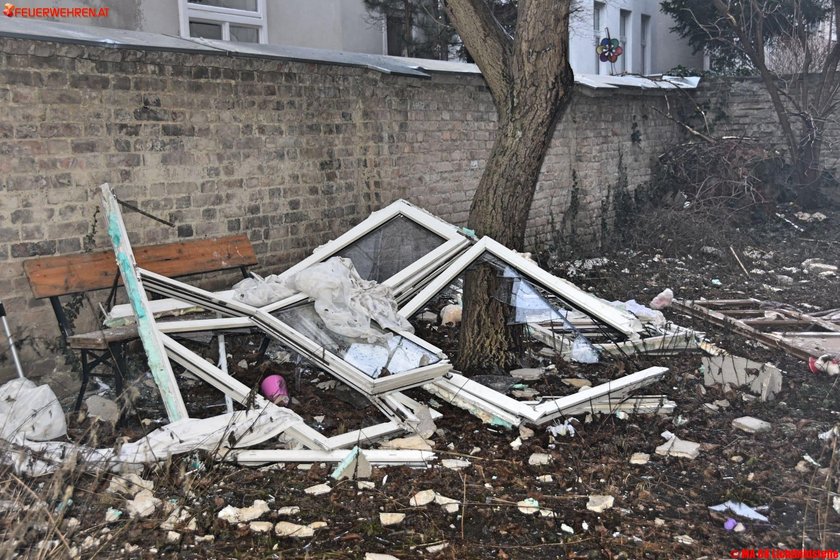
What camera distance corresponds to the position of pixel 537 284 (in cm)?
566

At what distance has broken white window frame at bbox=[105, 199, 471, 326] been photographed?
531 centimetres

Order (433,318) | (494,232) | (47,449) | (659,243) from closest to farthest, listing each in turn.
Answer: (47,449), (494,232), (433,318), (659,243)

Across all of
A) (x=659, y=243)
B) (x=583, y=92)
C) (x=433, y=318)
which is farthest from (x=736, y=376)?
(x=583, y=92)

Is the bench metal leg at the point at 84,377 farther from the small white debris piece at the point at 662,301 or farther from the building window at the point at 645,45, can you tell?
the building window at the point at 645,45

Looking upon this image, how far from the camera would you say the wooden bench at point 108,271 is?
496 cm

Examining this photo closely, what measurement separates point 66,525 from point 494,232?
349 centimetres

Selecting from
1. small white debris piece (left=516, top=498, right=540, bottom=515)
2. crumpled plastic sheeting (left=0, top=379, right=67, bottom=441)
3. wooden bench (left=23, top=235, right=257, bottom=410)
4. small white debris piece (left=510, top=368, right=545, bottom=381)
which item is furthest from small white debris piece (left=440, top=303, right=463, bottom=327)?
crumpled plastic sheeting (left=0, top=379, right=67, bottom=441)

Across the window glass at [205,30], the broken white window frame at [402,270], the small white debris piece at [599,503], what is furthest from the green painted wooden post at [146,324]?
the window glass at [205,30]

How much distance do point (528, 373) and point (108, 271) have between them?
317cm

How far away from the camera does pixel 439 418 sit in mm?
4828

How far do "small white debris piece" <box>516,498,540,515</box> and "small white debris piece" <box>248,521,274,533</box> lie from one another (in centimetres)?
121

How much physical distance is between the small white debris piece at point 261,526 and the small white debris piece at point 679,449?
7.32 feet

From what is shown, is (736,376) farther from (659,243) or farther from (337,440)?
(659,243)

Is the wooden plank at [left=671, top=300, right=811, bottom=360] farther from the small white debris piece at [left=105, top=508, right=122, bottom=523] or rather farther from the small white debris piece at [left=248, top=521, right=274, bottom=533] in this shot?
the small white debris piece at [left=105, top=508, right=122, bottom=523]
